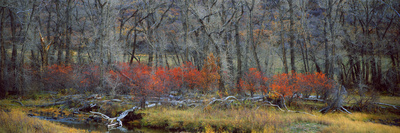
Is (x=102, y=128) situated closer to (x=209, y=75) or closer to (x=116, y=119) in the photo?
(x=116, y=119)

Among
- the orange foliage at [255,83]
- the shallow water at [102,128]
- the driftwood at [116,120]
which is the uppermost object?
the orange foliage at [255,83]

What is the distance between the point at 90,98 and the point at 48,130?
27.3 feet

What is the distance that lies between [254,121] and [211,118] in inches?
87.7

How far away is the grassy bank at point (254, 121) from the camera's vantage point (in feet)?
36.2

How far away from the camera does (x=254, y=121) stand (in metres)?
11.9

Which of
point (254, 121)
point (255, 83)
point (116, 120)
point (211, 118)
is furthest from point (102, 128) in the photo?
point (255, 83)

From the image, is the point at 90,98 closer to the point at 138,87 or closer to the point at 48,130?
the point at 138,87

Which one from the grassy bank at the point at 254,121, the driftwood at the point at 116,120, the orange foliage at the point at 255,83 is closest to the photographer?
the grassy bank at the point at 254,121

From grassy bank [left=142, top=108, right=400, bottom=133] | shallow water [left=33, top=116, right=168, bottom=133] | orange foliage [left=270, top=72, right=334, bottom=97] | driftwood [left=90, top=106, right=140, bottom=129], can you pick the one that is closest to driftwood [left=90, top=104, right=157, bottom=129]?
driftwood [left=90, top=106, right=140, bottom=129]

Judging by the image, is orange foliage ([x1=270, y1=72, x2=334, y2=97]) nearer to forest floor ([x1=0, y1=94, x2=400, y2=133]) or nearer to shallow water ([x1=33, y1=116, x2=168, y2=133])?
forest floor ([x1=0, y1=94, x2=400, y2=133])

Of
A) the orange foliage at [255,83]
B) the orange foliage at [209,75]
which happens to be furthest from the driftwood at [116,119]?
the orange foliage at [255,83]

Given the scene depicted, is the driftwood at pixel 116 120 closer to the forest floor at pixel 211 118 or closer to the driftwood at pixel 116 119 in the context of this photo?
the driftwood at pixel 116 119

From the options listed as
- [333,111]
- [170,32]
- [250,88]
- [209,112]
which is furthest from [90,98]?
[170,32]

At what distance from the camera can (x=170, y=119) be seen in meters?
13.3
